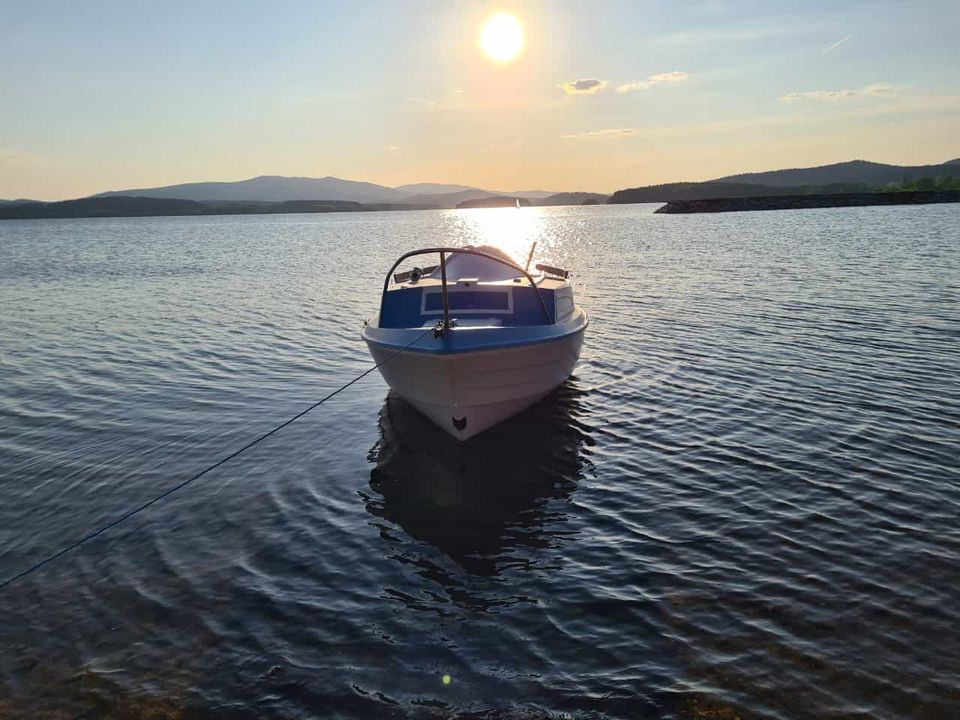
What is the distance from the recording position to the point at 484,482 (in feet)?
37.9

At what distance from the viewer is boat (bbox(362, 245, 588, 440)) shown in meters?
12.3

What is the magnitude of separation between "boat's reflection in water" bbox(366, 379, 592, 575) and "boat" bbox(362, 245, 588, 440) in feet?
1.81

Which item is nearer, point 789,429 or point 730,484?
point 730,484

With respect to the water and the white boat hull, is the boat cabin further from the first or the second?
the water

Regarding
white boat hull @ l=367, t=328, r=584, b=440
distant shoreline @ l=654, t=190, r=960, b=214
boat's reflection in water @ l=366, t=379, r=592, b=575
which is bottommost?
boat's reflection in water @ l=366, t=379, r=592, b=575

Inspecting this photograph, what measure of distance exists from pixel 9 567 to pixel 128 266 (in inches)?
2055

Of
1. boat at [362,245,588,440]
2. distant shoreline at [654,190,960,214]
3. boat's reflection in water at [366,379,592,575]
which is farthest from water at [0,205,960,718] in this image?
distant shoreline at [654,190,960,214]

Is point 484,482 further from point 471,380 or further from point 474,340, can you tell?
point 474,340

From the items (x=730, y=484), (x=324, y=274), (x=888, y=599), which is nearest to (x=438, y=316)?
(x=730, y=484)

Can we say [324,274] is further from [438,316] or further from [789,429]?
[789,429]

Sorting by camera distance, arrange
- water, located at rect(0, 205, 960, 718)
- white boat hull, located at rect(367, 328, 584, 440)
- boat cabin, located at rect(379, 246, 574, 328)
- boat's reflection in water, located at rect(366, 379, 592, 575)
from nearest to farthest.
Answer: water, located at rect(0, 205, 960, 718) < boat's reflection in water, located at rect(366, 379, 592, 575) < white boat hull, located at rect(367, 328, 584, 440) < boat cabin, located at rect(379, 246, 574, 328)

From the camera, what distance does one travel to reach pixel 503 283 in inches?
587

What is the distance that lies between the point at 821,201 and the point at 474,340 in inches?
6156

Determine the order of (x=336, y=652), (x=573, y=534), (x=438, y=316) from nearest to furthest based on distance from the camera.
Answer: (x=336, y=652)
(x=573, y=534)
(x=438, y=316)
